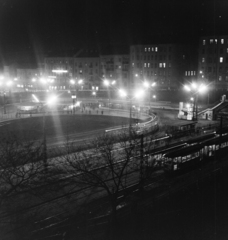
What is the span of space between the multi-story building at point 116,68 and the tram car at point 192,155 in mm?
64524

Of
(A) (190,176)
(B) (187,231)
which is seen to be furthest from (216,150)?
(B) (187,231)

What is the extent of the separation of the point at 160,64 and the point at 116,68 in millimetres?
15988

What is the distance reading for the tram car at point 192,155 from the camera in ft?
79.9

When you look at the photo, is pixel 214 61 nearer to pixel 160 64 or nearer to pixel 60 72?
pixel 160 64

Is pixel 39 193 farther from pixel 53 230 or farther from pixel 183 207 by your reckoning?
pixel 183 207

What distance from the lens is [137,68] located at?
89938 mm

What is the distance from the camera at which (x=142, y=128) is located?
1442 inches

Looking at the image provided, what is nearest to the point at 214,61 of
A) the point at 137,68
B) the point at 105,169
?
the point at 137,68

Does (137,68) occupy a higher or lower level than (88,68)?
lower

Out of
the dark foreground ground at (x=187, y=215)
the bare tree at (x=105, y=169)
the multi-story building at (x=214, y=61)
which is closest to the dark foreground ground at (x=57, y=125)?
the bare tree at (x=105, y=169)

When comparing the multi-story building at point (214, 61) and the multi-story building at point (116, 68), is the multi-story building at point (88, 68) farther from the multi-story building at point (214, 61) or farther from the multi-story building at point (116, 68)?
the multi-story building at point (214, 61)

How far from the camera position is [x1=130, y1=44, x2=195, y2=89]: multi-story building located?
85.5m

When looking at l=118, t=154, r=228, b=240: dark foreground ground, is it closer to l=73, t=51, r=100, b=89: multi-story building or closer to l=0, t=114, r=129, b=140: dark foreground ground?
l=0, t=114, r=129, b=140: dark foreground ground

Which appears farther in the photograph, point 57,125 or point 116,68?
point 116,68
